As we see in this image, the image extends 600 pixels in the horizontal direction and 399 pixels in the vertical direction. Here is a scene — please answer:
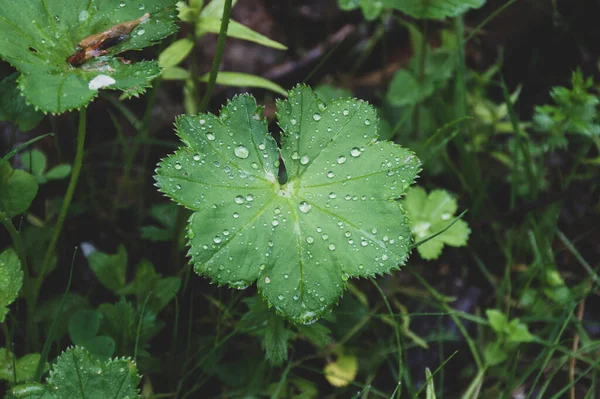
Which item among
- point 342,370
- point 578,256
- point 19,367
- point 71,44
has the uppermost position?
point 71,44

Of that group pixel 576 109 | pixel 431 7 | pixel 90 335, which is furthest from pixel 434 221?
pixel 90 335

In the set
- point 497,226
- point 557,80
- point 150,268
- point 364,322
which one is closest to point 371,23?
point 557,80

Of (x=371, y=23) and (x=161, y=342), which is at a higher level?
(x=371, y=23)

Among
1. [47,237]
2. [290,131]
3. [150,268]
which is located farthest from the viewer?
[47,237]

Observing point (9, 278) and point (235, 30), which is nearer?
point (9, 278)

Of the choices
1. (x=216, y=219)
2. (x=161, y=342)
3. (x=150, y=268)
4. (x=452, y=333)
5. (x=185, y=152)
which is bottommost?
(x=452, y=333)

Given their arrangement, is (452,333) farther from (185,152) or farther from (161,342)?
(185,152)

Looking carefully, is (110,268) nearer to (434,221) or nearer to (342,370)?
(342,370)
